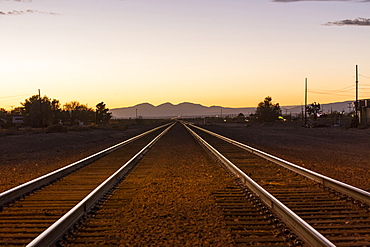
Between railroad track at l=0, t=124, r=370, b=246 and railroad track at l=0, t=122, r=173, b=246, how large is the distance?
0.02 meters

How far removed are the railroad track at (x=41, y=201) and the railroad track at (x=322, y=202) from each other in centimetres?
410

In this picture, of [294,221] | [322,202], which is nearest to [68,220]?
[294,221]

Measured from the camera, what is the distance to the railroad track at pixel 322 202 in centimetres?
602

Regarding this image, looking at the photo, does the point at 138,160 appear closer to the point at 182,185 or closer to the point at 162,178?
the point at 162,178

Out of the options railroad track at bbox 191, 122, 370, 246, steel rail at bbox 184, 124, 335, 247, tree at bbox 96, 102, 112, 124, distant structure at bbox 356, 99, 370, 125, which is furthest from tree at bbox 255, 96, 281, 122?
steel rail at bbox 184, 124, 335, 247

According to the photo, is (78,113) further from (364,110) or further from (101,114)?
(364,110)

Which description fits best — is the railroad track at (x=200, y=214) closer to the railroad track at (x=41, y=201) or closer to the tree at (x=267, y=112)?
the railroad track at (x=41, y=201)

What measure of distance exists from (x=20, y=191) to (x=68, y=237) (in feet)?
12.8

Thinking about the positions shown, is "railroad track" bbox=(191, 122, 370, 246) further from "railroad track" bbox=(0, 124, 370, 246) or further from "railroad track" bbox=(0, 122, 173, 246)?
"railroad track" bbox=(0, 122, 173, 246)

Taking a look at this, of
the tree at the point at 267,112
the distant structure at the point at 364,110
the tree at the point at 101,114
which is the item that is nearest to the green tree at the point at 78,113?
the tree at the point at 101,114

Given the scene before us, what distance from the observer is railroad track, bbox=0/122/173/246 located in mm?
6353

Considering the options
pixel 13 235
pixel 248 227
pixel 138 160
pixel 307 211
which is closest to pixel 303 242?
pixel 248 227

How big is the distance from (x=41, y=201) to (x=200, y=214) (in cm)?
365

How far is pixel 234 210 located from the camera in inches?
301
